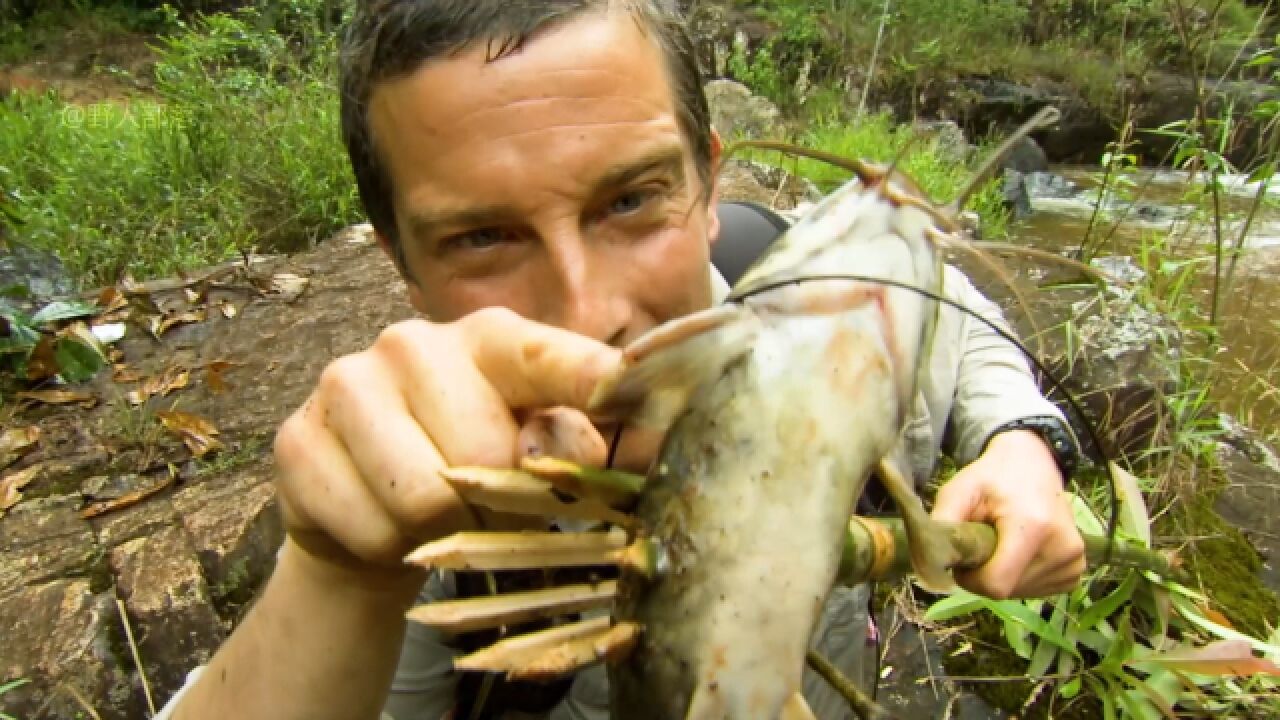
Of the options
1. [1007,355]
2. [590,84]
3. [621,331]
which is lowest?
[1007,355]

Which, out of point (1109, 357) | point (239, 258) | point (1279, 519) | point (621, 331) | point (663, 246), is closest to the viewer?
point (621, 331)

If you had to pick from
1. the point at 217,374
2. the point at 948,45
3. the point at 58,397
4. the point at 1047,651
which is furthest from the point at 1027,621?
the point at 948,45

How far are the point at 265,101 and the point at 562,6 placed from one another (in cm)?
502

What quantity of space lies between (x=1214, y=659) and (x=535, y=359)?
1.93 metres

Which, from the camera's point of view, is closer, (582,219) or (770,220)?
(582,219)

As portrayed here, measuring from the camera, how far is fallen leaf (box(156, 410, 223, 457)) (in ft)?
8.55

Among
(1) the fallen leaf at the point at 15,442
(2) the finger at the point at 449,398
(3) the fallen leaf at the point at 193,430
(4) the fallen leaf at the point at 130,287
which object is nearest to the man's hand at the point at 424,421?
(2) the finger at the point at 449,398

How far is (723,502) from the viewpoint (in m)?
0.67

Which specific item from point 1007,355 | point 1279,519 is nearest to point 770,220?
point 1007,355

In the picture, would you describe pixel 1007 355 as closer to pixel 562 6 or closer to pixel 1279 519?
pixel 562 6

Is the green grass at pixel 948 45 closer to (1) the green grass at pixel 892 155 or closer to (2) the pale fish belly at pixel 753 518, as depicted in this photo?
(1) the green grass at pixel 892 155

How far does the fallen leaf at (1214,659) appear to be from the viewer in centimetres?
179

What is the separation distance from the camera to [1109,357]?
2.94 m

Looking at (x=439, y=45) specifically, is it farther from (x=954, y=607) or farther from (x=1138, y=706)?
(x=1138, y=706)
